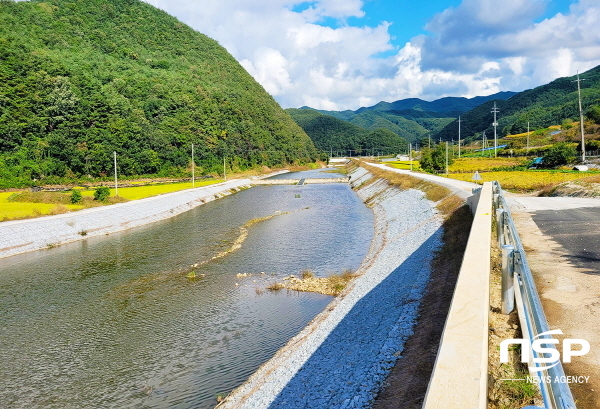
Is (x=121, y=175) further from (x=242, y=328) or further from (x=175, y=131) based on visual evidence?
(x=242, y=328)

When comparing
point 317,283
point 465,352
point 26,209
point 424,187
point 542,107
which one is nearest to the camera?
point 465,352

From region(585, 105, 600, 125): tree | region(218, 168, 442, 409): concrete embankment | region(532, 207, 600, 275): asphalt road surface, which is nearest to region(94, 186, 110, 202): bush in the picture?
region(218, 168, 442, 409): concrete embankment

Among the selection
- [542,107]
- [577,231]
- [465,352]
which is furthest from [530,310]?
[542,107]

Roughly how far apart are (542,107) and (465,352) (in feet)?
572

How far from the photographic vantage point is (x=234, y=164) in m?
104

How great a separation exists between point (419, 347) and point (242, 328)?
251 inches

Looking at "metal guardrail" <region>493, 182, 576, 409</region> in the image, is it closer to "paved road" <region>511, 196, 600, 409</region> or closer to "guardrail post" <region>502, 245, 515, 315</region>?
"guardrail post" <region>502, 245, 515, 315</region>

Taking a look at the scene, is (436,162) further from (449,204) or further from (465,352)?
(465,352)

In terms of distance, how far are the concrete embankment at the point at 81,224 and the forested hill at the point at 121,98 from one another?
29081 millimetres

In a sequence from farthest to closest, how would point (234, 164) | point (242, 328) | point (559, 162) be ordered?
point (234, 164) → point (559, 162) → point (242, 328)

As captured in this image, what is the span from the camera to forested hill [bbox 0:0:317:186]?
225 ft

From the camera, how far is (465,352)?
14.0ft

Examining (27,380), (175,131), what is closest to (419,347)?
(27,380)

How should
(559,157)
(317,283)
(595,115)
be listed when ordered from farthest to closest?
(595,115) → (559,157) → (317,283)
